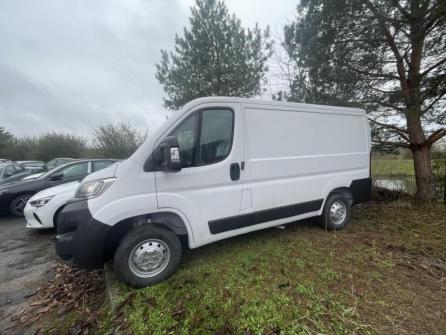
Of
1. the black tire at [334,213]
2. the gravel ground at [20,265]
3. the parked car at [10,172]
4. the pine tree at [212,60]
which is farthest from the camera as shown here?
the pine tree at [212,60]

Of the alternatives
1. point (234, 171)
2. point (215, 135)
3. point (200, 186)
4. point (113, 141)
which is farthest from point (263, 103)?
point (113, 141)

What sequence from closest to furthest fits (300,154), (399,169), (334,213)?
1. (300,154)
2. (334,213)
3. (399,169)

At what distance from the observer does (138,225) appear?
8.46ft

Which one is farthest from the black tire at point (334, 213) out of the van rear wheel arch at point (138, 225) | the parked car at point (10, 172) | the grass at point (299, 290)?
the parked car at point (10, 172)

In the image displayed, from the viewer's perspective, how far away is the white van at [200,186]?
245 centimetres

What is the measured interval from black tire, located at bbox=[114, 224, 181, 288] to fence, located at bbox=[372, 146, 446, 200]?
19.5ft

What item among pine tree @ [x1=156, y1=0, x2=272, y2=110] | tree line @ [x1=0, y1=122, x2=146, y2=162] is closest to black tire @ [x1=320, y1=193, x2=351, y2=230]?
pine tree @ [x1=156, y1=0, x2=272, y2=110]

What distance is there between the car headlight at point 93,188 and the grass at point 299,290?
3.67 ft

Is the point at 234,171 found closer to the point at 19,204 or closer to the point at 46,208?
the point at 46,208

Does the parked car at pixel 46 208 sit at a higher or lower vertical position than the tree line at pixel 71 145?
lower

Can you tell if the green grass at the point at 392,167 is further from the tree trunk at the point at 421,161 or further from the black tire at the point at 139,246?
the black tire at the point at 139,246

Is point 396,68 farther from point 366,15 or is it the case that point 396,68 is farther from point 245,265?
point 245,265

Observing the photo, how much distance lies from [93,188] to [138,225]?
0.66 m

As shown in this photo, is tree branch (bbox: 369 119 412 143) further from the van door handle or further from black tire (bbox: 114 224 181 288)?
black tire (bbox: 114 224 181 288)
